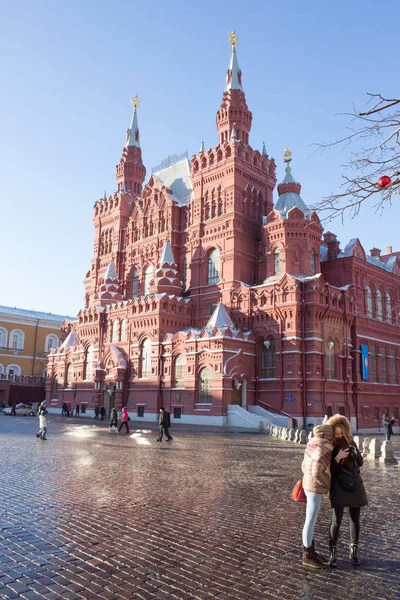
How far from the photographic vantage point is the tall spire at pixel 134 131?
61.4m

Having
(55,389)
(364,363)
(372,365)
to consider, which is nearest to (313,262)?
(364,363)

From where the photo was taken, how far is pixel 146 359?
1727 inches

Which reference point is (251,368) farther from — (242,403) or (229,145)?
(229,145)

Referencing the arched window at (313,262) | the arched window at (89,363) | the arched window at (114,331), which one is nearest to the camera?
the arched window at (313,262)

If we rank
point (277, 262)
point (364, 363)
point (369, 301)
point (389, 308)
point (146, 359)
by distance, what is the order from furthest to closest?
point (389, 308) < point (369, 301) < point (146, 359) < point (277, 262) < point (364, 363)

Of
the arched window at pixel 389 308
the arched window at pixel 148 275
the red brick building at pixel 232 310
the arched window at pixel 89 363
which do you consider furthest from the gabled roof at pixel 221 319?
the arched window at pixel 389 308

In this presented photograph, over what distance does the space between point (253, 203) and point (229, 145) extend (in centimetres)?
564

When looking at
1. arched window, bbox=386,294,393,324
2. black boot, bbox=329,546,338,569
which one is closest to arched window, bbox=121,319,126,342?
arched window, bbox=386,294,393,324

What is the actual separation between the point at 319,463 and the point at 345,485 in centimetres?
40

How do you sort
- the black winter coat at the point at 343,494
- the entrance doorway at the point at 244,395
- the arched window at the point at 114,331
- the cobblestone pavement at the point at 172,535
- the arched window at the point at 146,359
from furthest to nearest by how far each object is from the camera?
the arched window at the point at 114,331
the arched window at the point at 146,359
the entrance doorway at the point at 244,395
the black winter coat at the point at 343,494
the cobblestone pavement at the point at 172,535

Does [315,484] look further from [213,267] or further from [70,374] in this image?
[70,374]

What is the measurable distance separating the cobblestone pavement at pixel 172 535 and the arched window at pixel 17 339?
63.7 metres

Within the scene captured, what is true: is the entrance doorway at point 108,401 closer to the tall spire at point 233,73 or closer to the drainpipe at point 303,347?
the drainpipe at point 303,347

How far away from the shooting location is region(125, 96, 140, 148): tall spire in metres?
61.4
